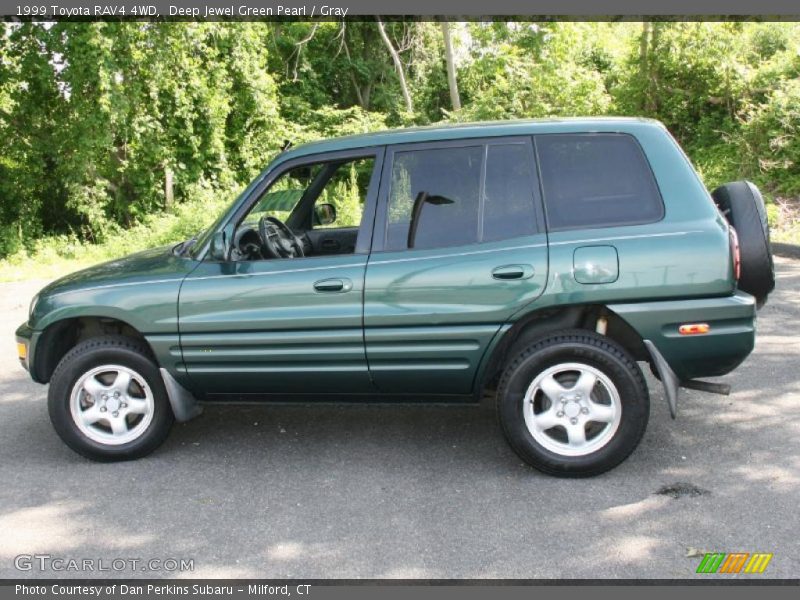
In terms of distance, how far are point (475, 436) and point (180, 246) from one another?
2.27 meters

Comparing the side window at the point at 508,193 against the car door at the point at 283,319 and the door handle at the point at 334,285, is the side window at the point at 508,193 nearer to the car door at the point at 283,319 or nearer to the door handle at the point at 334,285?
the car door at the point at 283,319

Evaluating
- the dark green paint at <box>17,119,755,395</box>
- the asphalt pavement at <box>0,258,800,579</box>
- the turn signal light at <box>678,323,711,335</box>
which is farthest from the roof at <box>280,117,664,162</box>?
the asphalt pavement at <box>0,258,800,579</box>

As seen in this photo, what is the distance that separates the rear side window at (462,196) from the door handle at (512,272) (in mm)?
193

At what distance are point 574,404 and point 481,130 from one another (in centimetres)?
158

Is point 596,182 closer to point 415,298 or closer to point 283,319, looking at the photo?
point 415,298

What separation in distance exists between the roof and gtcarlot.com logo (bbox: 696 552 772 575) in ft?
7.26

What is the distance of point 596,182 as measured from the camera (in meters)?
4.46

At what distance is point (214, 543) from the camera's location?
389 centimetres

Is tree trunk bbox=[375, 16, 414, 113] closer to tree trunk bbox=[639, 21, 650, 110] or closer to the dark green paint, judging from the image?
tree trunk bbox=[639, 21, 650, 110]

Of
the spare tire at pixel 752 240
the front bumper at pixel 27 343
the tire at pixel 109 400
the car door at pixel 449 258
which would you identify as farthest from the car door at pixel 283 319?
the spare tire at pixel 752 240

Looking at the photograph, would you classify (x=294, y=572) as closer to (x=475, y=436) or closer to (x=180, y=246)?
(x=475, y=436)

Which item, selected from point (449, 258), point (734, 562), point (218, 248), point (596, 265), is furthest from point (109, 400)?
point (734, 562)

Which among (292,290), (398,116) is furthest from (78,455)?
(398,116)

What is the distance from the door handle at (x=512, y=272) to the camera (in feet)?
14.3
